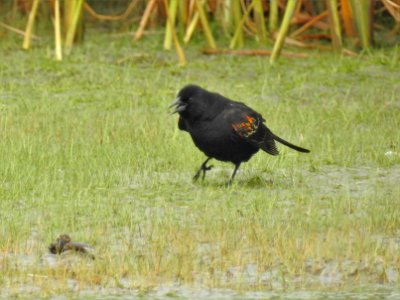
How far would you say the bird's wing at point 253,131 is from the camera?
8.05m

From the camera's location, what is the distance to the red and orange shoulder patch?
317 inches

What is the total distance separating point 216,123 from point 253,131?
0.28 meters

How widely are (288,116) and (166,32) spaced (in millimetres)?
2906

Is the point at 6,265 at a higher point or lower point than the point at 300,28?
lower

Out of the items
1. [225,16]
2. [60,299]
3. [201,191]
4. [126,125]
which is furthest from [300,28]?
[60,299]

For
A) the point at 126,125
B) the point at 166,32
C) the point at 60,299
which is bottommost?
the point at 60,299

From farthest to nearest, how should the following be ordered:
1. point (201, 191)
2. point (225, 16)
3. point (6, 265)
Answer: point (225, 16), point (201, 191), point (6, 265)

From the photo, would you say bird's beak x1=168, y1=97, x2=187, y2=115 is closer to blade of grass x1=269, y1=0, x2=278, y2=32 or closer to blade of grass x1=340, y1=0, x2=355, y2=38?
blade of grass x1=340, y1=0, x2=355, y2=38

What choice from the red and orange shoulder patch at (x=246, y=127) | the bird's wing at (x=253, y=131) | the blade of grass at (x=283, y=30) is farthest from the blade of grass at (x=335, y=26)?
the red and orange shoulder patch at (x=246, y=127)

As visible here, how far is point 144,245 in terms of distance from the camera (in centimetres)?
670

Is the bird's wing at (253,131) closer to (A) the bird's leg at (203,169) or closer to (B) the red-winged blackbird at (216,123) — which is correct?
(B) the red-winged blackbird at (216,123)

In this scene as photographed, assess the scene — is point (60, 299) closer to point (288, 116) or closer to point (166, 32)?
point (288, 116)

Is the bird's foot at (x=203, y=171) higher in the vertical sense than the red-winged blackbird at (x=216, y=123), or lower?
lower

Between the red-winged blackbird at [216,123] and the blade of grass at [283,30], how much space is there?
3829 millimetres
